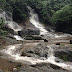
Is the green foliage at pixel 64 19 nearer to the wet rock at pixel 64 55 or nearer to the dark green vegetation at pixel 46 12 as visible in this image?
the dark green vegetation at pixel 46 12

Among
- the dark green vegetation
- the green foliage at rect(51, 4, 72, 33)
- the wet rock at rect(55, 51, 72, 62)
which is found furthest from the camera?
the dark green vegetation

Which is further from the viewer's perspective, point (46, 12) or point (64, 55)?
point (46, 12)

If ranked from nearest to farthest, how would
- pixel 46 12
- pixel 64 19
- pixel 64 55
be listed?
pixel 64 55, pixel 64 19, pixel 46 12

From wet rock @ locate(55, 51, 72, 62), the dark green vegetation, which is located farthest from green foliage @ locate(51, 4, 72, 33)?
wet rock @ locate(55, 51, 72, 62)

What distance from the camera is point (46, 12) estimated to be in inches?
1511

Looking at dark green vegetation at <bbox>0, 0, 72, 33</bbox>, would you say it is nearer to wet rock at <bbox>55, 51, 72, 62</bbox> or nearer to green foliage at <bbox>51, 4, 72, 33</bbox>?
green foliage at <bbox>51, 4, 72, 33</bbox>

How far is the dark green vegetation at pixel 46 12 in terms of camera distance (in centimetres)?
2784

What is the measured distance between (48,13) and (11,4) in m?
14.0

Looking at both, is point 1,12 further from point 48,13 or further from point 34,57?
point 34,57

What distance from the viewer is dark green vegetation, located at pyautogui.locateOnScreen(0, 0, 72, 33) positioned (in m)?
27.8

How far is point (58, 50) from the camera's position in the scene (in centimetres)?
1095

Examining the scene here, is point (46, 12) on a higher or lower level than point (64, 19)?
higher

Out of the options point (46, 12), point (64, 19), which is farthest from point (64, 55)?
Answer: point (46, 12)

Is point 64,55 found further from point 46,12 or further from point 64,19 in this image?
point 46,12
